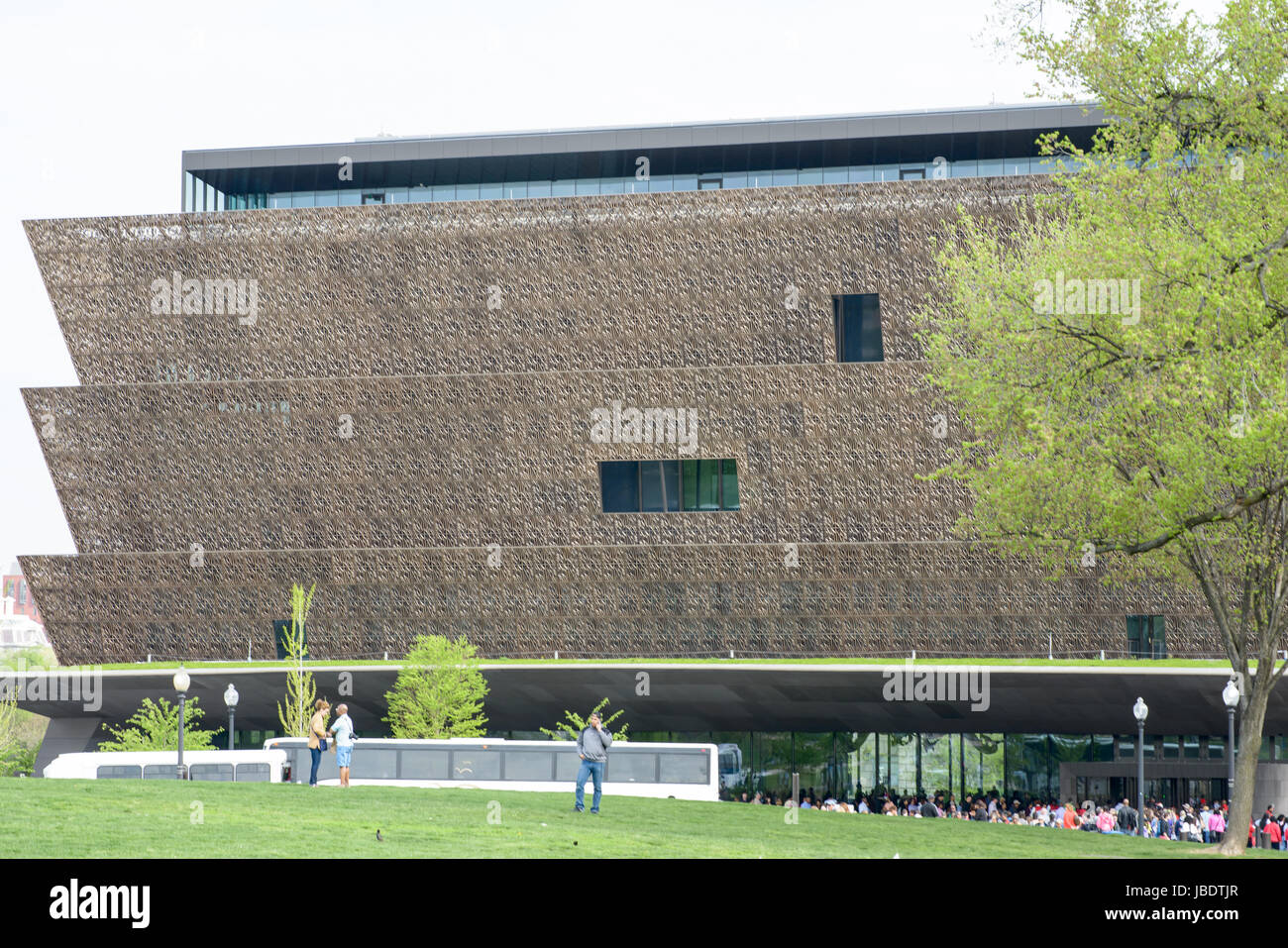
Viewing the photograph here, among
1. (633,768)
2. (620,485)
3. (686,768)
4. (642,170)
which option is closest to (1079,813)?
(686,768)

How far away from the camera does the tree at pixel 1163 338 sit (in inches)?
847

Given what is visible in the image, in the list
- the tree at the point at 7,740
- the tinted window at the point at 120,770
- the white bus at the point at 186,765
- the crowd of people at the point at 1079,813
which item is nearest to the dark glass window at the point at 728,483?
the crowd of people at the point at 1079,813

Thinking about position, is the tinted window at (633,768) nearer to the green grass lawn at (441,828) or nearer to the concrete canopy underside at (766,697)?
the concrete canopy underside at (766,697)

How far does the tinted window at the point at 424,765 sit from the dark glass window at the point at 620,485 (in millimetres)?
13731

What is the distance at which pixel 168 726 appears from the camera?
1907 inches

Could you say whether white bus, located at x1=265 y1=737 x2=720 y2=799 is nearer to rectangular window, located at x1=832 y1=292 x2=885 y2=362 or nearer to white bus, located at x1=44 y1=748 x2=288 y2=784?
white bus, located at x1=44 y1=748 x2=288 y2=784

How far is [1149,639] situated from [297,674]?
27.1m

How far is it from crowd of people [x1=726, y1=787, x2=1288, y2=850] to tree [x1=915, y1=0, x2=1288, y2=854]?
7.75m

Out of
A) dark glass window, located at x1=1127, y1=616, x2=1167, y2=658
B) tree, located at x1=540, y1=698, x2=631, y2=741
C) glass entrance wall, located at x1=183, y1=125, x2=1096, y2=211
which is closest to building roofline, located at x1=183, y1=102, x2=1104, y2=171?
glass entrance wall, located at x1=183, y1=125, x2=1096, y2=211

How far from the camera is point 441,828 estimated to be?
18.9m
